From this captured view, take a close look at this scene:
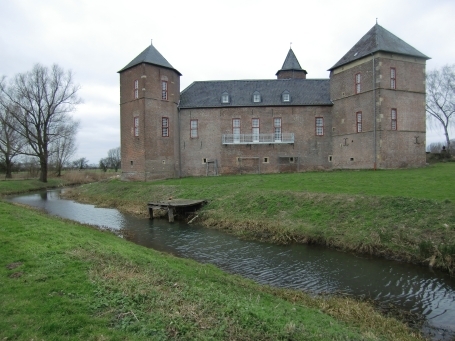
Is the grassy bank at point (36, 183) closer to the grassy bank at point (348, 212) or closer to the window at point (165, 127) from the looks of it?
the window at point (165, 127)

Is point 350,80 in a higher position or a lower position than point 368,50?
lower

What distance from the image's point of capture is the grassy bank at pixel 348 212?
34.9ft

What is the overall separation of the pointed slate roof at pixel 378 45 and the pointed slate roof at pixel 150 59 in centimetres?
1594

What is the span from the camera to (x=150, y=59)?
2953 centimetres

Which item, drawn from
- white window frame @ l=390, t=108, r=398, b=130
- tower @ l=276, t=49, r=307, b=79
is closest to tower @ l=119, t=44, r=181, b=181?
tower @ l=276, t=49, r=307, b=79

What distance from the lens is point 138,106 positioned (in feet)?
97.4

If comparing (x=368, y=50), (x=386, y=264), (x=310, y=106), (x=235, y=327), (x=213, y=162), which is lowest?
(x=386, y=264)

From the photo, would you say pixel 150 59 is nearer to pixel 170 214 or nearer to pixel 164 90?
pixel 164 90

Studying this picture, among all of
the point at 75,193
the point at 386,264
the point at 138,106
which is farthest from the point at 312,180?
the point at 75,193

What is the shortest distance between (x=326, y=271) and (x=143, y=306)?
6.35 m

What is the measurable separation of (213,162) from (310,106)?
34.5 feet

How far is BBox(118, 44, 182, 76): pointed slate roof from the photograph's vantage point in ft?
96.3

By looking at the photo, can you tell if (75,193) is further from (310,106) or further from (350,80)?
(350,80)

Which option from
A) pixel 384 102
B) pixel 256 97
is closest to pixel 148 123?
pixel 256 97
